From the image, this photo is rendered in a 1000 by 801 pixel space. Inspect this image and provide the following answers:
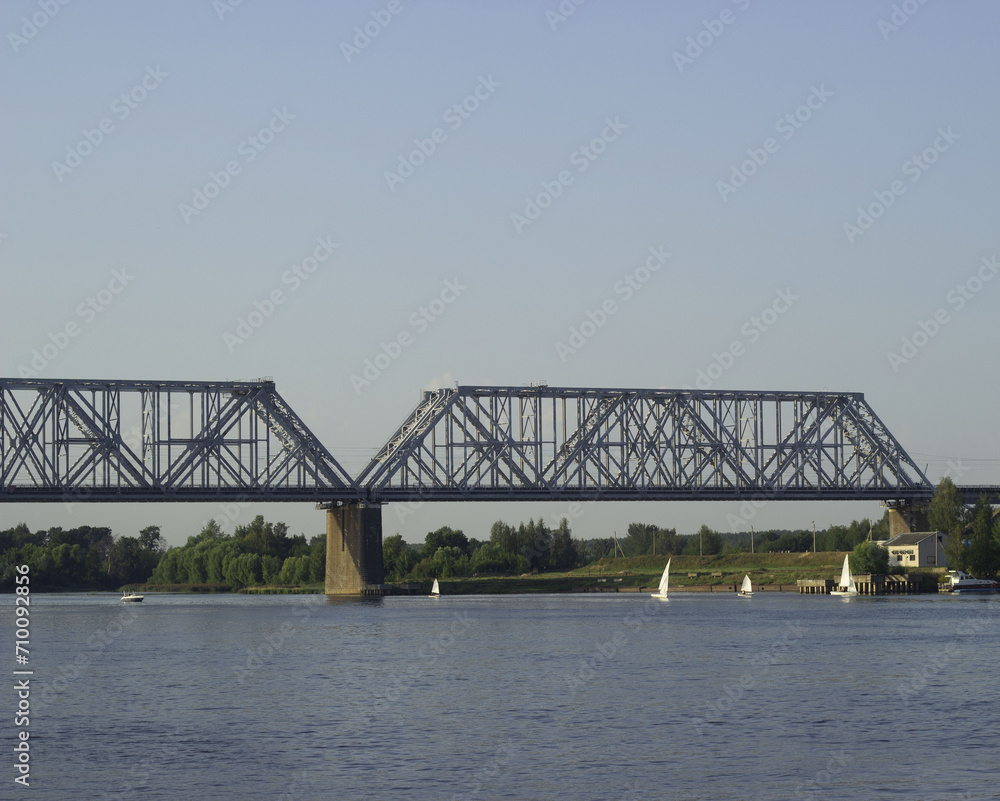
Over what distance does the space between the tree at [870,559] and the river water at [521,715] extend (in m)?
67.4

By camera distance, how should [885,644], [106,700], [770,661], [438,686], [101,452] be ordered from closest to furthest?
1. [106,700]
2. [438,686]
3. [770,661]
4. [885,644]
5. [101,452]

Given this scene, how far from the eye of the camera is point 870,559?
15700cm

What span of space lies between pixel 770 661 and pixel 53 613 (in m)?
84.2

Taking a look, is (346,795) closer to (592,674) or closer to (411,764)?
(411,764)

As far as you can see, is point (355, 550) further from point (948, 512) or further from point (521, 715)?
point (521, 715)

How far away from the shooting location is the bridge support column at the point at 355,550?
15288 centimetres

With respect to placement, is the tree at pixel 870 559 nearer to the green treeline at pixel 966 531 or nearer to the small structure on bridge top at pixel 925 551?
the small structure on bridge top at pixel 925 551

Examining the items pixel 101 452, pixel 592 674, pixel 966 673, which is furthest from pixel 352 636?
pixel 101 452

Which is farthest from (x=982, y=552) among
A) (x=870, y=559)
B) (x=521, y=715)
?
(x=521, y=715)

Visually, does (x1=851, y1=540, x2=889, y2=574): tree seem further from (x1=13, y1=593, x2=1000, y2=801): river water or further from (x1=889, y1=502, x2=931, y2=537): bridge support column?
(x1=13, y1=593, x2=1000, y2=801): river water

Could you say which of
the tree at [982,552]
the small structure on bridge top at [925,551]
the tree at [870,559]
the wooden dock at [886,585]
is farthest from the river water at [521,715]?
the small structure on bridge top at [925,551]

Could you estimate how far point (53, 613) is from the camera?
129750mm

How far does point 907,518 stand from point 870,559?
3138 centimetres

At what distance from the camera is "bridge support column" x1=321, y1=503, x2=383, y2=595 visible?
502 ft
